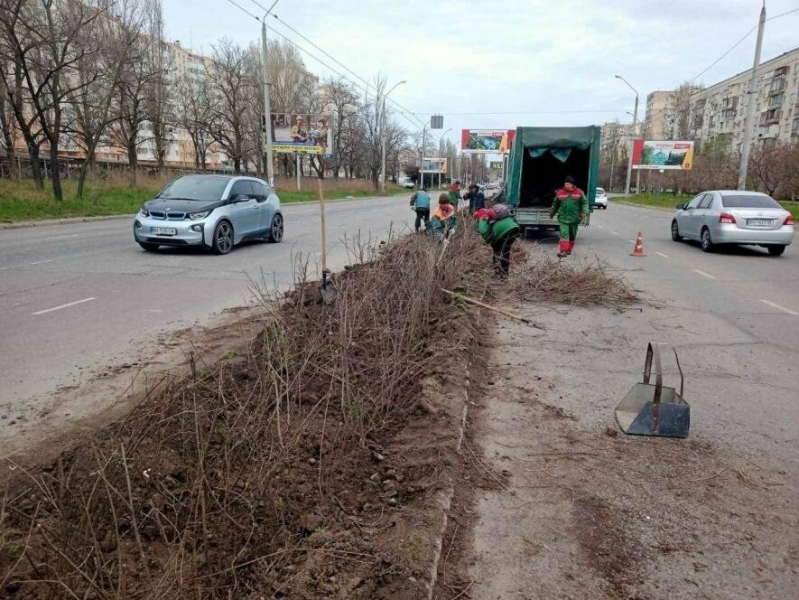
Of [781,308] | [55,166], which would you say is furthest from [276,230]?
[55,166]

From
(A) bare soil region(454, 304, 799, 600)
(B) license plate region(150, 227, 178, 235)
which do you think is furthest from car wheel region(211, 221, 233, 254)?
(A) bare soil region(454, 304, 799, 600)

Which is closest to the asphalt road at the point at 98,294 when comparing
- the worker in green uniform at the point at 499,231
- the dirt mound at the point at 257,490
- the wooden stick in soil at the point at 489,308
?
the dirt mound at the point at 257,490

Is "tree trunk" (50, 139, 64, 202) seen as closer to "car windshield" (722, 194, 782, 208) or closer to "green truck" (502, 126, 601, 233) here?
"green truck" (502, 126, 601, 233)

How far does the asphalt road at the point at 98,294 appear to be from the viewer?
196 inches

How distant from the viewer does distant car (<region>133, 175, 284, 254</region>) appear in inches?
441

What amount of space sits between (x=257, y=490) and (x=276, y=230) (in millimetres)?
12360

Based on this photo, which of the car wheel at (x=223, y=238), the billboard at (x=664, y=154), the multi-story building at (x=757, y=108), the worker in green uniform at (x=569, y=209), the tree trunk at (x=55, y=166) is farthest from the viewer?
the multi-story building at (x=757, y=108)

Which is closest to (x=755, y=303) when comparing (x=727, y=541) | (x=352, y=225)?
(x=727, y=541)

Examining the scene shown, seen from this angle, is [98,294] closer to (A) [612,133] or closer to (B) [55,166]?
(B) [55,166]

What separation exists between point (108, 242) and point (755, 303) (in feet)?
43.3

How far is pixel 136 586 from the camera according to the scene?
2070mm

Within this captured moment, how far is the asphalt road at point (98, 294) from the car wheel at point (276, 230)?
420 millimetres

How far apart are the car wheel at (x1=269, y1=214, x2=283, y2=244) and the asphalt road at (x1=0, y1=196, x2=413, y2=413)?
420mm

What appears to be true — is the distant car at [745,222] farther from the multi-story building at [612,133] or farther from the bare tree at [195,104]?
the multi-story building at [612,133]
